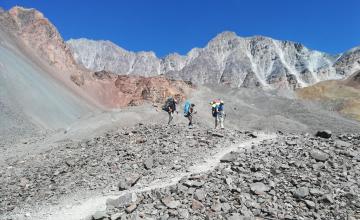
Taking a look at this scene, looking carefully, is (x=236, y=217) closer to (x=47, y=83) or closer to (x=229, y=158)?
(x=229, y=158)

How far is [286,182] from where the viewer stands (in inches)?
544

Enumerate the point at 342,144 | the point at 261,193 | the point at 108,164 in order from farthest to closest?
the point at 108,164
the point at 342,144
the point at 261,193

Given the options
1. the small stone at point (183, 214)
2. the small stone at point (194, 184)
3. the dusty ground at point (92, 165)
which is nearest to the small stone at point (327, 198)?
the small stone at point (194, 184)

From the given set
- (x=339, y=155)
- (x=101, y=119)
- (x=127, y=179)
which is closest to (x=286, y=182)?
(x=339, y=155)

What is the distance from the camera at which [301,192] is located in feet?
43.1

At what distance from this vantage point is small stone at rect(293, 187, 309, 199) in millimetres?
13023

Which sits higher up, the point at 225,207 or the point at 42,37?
the point at 42,37

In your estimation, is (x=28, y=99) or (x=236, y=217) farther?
(x=28, y=99)

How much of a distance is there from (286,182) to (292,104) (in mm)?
60796

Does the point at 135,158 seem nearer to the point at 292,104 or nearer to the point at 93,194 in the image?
the point at 93,194

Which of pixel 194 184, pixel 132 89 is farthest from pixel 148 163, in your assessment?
pixel 132 89

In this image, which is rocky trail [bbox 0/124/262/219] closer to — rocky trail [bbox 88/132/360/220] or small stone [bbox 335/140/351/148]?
rocky trail [bbox 88/132/360/220]

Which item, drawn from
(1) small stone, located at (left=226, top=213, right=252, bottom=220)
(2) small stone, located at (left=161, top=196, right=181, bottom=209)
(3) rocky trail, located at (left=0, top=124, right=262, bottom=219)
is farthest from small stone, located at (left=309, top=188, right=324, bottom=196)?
(3) rocky trail, located at (left=0, top=124, right=262, bottom=219)

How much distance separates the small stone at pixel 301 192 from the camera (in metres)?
13.0
